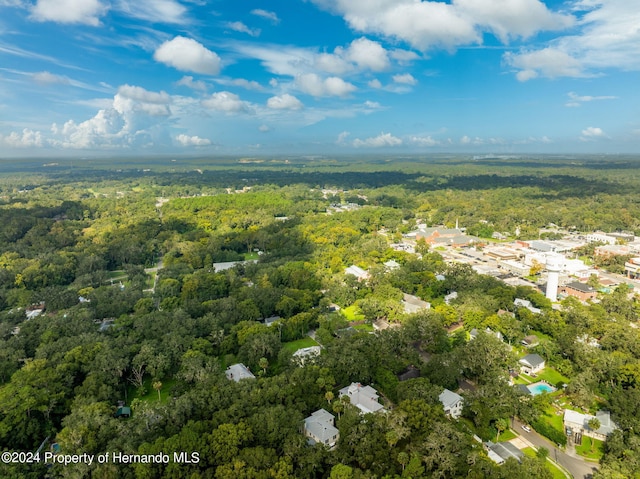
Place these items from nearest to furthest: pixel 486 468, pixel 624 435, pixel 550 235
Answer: pixel 486 468
pixel 624 435
pixel 550 235

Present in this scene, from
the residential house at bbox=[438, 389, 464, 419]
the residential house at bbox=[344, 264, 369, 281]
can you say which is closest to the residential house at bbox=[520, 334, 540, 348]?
the residential house at bbox=[438, 389, 464, 419]

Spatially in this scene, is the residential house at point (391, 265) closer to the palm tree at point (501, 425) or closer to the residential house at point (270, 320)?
the residential house at point (270, 320)

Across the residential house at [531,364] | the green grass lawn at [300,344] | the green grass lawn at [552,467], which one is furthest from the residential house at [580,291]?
the green grass lawn at [300,344]

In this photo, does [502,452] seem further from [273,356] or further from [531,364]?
[273,356]

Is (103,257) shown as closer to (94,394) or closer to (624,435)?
(94,394)

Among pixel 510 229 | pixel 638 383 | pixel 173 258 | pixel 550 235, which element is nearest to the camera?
pixel 638 383

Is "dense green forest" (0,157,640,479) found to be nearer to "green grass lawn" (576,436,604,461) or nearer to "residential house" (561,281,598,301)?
"green grass lawn" (576,436,604,461)

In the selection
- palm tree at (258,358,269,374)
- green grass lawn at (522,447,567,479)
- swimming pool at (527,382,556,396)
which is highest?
palm tree at (258,358,269,374)

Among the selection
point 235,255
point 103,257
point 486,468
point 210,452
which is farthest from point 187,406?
point 103,257
